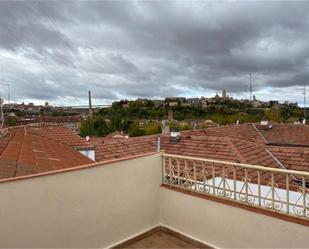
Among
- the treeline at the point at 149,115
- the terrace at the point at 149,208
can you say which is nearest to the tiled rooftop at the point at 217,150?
the terrace at the point at 149,208

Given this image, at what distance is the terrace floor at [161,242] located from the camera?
3926 millimetres

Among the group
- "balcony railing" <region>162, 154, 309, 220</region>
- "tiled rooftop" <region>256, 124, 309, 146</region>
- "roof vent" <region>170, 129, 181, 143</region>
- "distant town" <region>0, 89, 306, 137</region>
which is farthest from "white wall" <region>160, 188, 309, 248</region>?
"distant town" <region>0, 89, 306, 137</region>

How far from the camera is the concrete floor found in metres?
3.93

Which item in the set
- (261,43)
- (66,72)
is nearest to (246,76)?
(261,43)

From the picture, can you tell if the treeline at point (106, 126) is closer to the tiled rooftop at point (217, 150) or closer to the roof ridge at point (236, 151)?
the tiled rooftop at point (217, 150)

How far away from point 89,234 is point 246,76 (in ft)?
121

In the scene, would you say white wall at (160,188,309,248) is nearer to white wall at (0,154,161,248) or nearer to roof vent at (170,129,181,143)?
white wall at (0,154,161,248)

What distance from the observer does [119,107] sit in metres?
59.7

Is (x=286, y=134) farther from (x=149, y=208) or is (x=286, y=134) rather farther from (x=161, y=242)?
(x=161, y=242)

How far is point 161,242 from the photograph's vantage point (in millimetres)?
4023

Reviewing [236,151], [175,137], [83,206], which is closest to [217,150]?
[236,151]

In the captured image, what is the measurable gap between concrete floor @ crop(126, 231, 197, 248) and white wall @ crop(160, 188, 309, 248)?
0.15m

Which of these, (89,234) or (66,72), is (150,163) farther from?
(66,72)

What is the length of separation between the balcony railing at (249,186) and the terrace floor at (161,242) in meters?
0.77
